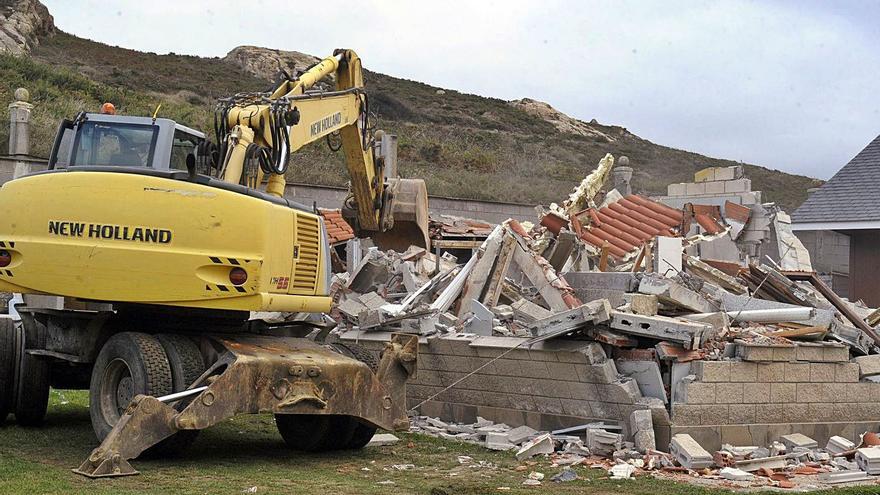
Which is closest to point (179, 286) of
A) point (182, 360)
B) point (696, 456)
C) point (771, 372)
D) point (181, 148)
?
point (182, 360)

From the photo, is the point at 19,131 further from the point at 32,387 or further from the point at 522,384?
the point at 522,384

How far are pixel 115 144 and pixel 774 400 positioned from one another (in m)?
6.96

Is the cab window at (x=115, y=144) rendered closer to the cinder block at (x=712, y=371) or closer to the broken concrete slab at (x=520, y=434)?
the broken concrete slab at (x=520, y=434)

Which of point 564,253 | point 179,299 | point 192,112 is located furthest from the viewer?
point 192,112

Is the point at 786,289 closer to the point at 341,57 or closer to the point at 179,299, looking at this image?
the point at 341,57

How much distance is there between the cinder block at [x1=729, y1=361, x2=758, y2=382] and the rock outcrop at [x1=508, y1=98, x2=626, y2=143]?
56.1m

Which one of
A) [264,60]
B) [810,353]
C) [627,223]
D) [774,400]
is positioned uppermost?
[264,60]

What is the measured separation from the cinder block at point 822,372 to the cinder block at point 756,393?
0.65 meters

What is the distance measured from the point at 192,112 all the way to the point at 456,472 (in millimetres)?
33752

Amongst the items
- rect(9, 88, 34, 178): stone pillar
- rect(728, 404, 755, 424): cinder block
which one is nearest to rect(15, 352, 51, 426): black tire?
rect(728, 404, 755, 424): cinder block

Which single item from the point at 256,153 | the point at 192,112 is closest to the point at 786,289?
the point at 256,153

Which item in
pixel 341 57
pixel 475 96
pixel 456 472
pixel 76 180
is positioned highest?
pixel 475 96

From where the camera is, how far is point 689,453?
10.0 metres

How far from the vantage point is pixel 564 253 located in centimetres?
1556
